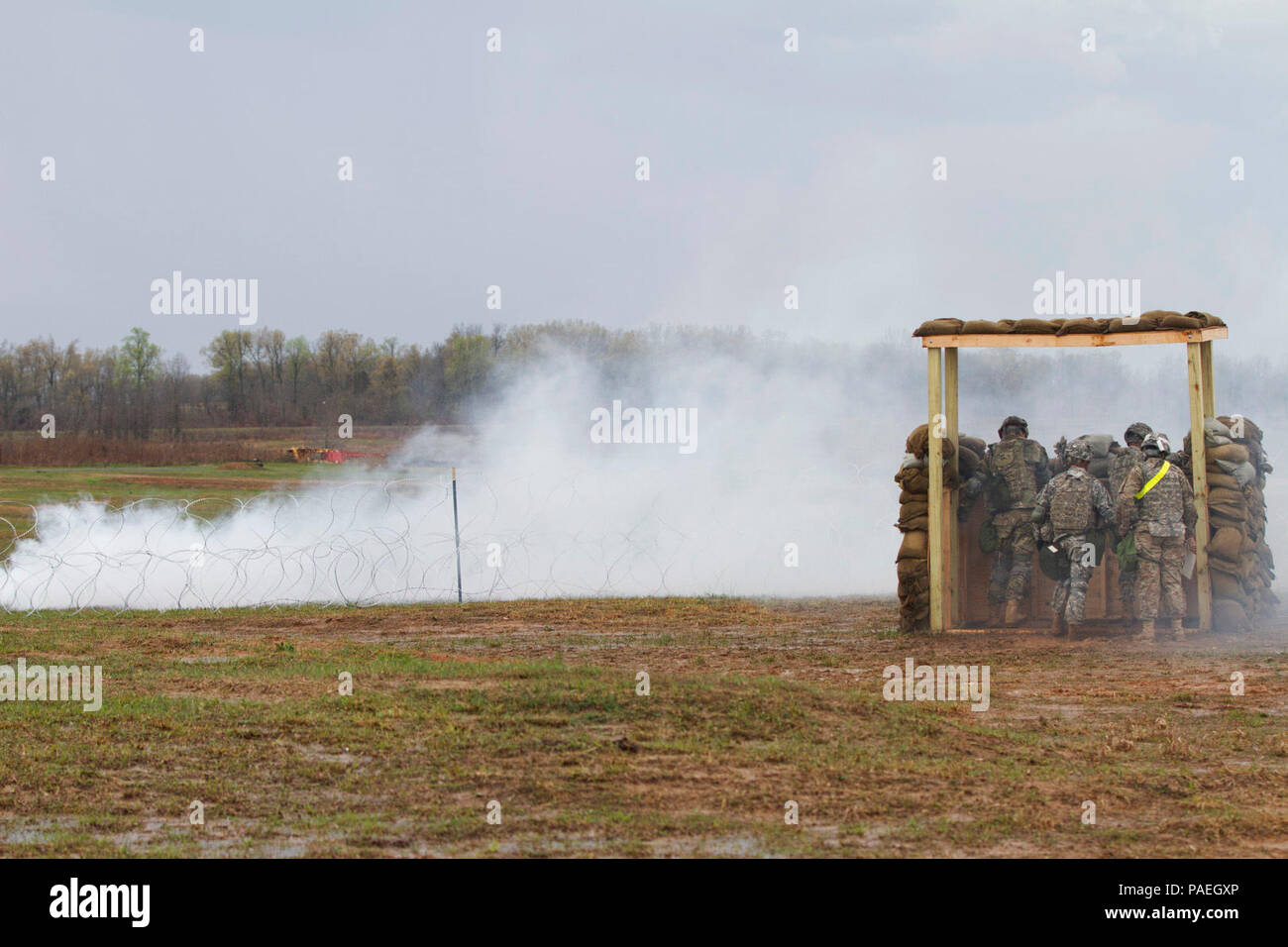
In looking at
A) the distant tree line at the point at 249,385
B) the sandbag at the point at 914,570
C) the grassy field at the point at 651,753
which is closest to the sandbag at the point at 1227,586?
the grassy field at the point at 651,753

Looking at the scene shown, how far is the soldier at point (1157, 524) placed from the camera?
15016 mm

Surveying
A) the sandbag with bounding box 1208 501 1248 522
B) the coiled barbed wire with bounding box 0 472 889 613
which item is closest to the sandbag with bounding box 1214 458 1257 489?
the sandbag with bounding box 1208 501 1248 522

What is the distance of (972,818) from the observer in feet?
26.4

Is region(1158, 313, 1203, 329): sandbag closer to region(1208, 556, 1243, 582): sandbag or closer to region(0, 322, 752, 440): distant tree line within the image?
region(1208, 556, 1243, 582): sandbag

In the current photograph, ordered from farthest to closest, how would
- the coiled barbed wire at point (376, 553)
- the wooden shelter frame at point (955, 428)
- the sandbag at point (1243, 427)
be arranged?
the coiled barbed wire at point (376, 553), the sandbag at point (1243, 427), the wooden shelter frame at point (955, 428)

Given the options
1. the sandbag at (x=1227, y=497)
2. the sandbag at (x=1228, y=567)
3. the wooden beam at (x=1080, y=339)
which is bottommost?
the sandbag at (x=1228, y=567)

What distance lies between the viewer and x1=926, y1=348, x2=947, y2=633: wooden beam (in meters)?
15.6

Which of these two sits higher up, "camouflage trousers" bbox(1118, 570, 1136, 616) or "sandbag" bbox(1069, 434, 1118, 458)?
"sandbag" bbox(1069, 434, 1118, 458)

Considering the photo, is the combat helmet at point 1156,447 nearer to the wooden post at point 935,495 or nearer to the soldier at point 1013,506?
the soldier at point 1013,506

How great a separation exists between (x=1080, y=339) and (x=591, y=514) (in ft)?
42.0

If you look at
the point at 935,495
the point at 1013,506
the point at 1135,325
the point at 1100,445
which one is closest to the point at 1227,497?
the point at 1100,445

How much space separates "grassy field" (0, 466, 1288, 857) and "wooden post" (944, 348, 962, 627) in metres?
0.66

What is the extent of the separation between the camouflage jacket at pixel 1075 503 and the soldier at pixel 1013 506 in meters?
0.57
